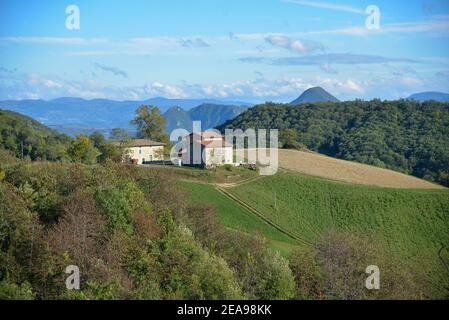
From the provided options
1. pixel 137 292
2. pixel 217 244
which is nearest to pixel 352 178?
pixel 217 244

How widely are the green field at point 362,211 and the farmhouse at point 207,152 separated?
6960mm

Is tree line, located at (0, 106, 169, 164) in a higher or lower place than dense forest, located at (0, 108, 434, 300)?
higher

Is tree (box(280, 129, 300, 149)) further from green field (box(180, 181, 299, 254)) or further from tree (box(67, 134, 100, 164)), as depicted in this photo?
green field (box(180, 181, 299, 254))

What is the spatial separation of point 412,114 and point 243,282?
105353mm

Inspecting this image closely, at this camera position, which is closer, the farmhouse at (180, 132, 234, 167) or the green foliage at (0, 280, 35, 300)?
the green foliage at (0, 280, 35, 300)

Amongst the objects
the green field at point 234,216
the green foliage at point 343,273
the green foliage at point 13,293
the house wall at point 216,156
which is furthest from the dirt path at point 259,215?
the green foliage at point 13,293

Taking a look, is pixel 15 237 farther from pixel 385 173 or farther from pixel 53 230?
pixel 385 173

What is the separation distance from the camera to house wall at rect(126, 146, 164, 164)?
2692 inches

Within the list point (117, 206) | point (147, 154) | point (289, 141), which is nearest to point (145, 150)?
point (147, 154)

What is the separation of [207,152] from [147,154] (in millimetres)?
11241

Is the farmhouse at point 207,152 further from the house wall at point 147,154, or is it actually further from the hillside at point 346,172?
the hillside at point 346,172

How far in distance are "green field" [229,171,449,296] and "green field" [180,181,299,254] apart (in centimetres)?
170

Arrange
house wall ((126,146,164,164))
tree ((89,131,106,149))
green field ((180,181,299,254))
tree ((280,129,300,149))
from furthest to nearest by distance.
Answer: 1. tree ((280,129,300,149))
2. tree ((89,131,106,149))
3. house wall ((126,146,164,164))
4. green field ((180,181,299,254))

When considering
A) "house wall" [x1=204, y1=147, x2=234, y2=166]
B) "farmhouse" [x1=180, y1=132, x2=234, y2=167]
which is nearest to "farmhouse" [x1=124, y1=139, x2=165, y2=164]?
"farmhouse" [x1=180, y1=132, x2=234, y2=167]
